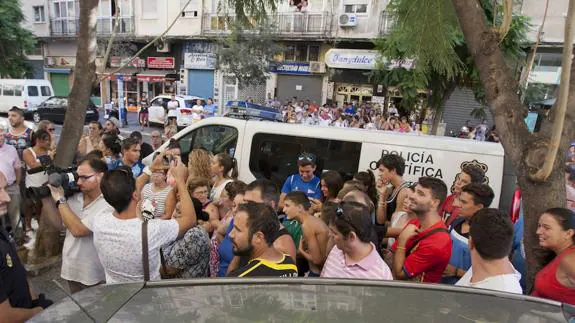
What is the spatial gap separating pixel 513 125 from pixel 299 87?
19498 millimetres

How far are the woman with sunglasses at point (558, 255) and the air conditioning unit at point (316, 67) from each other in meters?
18.9

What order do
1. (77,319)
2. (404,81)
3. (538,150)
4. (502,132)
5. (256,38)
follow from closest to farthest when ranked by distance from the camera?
(77,319), (538,150), (502,132), (404,81), (256,38)

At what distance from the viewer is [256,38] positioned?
1736cm

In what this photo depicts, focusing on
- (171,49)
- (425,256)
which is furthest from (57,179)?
(171,49)

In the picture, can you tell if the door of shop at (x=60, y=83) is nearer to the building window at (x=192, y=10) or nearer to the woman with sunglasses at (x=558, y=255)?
the building window at (x=192, y=10)

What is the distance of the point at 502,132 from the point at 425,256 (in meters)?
0.91

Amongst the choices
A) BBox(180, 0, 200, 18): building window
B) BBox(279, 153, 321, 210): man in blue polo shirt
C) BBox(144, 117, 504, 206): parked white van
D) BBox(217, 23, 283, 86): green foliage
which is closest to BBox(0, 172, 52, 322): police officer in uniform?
BBox(279, 153, 321, 210): man in blue polo shirt

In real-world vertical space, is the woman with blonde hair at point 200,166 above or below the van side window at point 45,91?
above

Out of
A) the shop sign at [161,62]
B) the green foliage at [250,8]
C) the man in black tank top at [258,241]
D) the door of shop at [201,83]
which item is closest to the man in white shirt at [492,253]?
the man in black tank top at [258,241]

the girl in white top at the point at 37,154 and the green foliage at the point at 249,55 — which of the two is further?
the green foliage at the point at 249,55

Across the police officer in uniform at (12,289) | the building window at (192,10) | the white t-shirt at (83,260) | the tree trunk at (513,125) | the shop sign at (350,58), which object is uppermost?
the building window at (192,10)

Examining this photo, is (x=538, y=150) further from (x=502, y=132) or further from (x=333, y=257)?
(x=333, y=257)

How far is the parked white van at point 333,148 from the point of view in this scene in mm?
4500

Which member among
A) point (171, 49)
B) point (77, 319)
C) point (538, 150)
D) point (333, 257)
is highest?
point (171, 49)
